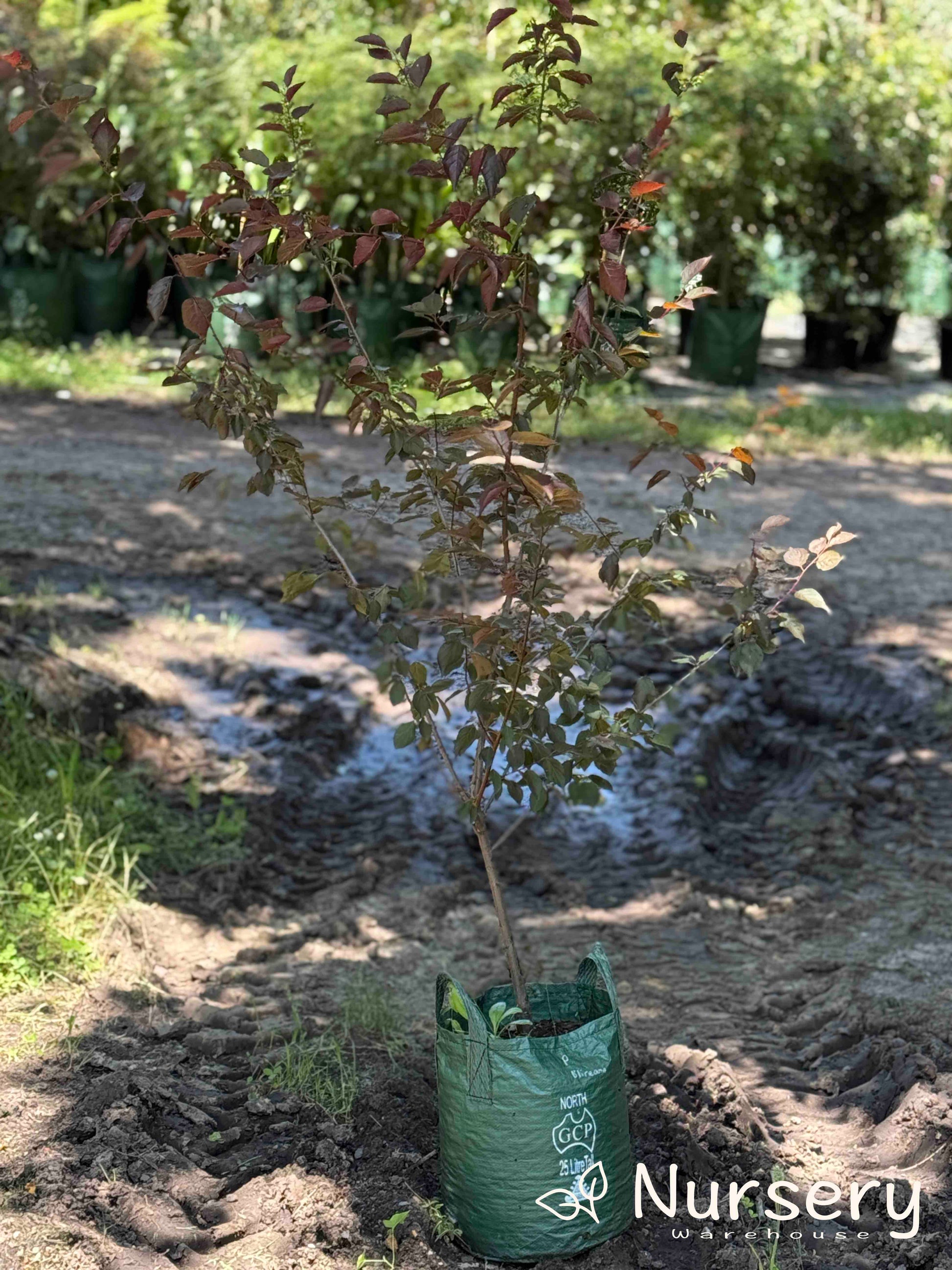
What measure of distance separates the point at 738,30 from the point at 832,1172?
11.9 metres

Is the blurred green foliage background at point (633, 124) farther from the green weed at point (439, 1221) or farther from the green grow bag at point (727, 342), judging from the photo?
the green weed at point (439, 1221)

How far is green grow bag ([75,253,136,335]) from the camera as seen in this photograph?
1069cm

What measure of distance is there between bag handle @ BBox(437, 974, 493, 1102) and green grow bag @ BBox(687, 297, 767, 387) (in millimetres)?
9139

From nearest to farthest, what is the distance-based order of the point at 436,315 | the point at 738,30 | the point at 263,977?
the point at 436,315
the point at 263,977
the point at 738,30

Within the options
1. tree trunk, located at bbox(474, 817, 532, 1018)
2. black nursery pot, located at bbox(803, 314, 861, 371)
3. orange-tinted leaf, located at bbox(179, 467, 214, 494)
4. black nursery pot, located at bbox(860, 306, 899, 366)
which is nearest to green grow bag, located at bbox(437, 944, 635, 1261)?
tree trunk, located at bbox(474, 817, 532, 1018)

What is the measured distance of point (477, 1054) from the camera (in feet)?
7.67

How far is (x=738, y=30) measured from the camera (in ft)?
40.9

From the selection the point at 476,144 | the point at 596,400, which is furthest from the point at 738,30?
the point at 476,144

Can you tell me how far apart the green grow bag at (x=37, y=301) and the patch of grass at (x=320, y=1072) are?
8.09m

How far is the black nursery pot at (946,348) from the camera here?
40.2 feet

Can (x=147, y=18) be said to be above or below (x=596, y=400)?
above

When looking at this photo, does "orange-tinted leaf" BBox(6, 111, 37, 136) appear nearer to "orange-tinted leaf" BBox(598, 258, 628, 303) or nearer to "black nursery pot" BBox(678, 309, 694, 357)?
"orange-tinted leaf" BBox(598, 258, 628, 303)

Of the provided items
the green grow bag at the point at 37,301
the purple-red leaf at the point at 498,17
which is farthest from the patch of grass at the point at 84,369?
the purple-red leaf at the point at 498,17

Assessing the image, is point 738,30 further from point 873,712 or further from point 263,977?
point 263,977
